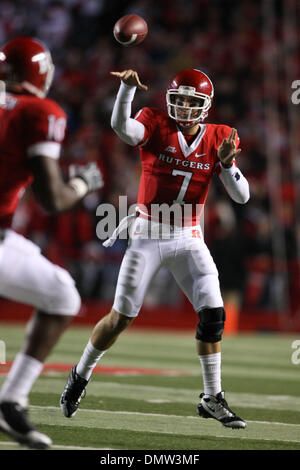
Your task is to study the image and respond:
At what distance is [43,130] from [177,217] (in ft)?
5.37

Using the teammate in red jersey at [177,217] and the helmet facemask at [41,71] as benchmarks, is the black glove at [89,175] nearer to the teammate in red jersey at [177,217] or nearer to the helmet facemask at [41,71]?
the helmet facemask at [41,71]

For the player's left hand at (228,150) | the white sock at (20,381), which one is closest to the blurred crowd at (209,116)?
the player's left hand at (228,150)

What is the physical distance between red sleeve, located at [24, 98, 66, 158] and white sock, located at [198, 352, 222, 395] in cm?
185

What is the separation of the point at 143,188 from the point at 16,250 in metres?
1.60

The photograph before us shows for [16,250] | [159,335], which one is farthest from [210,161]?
[159,335]

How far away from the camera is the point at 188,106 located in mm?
5348

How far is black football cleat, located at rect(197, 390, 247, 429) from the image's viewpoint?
495 cm

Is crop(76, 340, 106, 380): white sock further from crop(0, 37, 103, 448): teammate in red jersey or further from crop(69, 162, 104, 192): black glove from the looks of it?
crop(69, 162, 104, 192): black glove

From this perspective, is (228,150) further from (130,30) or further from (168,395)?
(168,395)

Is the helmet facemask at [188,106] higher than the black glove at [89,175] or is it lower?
higher

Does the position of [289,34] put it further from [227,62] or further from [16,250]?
[16,250]

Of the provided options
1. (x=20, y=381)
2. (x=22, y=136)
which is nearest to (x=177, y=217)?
(x=22, y=136)

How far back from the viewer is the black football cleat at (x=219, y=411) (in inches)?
195

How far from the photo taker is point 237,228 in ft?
41.1
